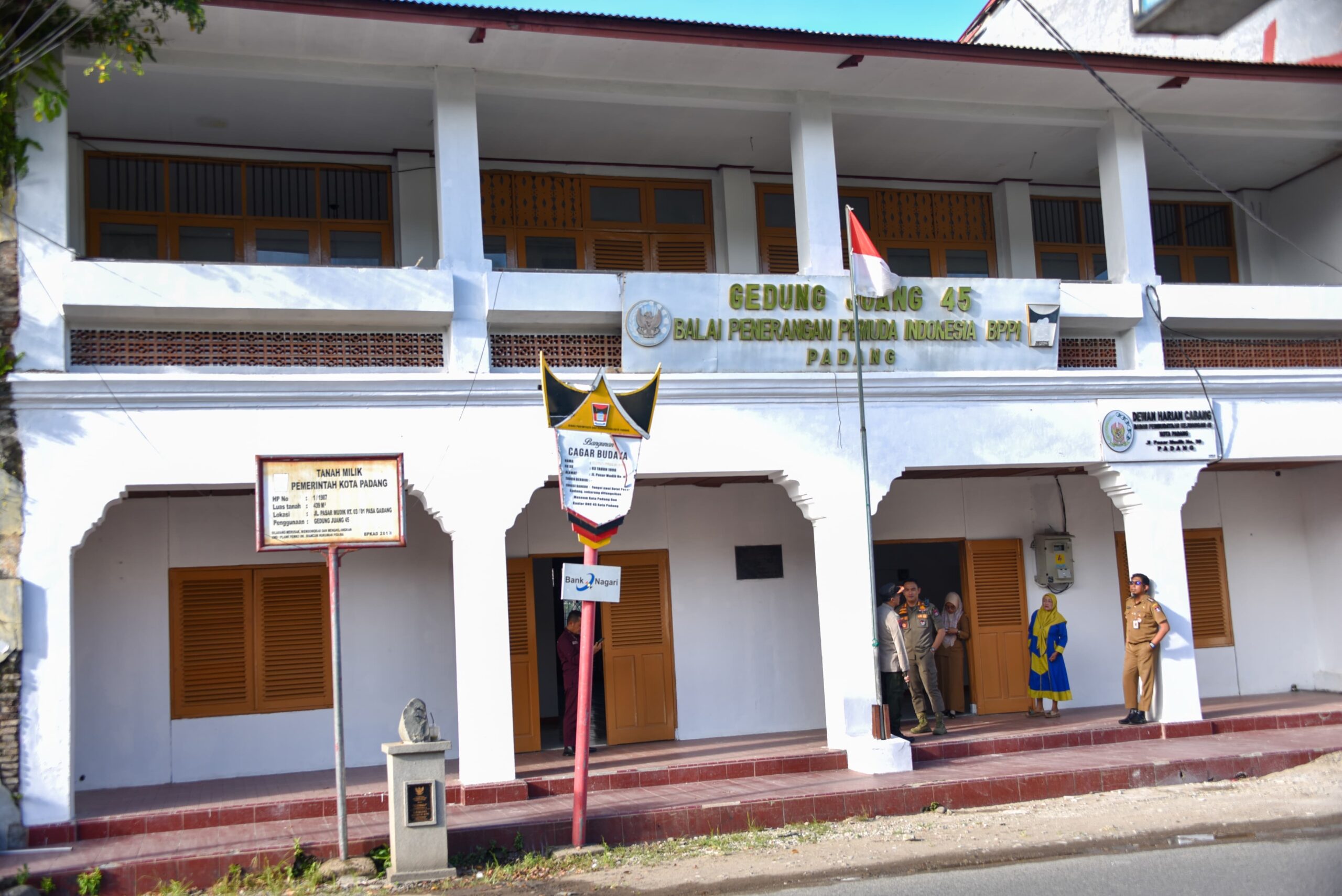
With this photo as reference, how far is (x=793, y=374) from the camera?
35.9 feet

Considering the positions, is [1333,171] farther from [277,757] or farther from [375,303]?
[277,757]

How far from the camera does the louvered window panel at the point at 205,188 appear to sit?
1139 centimetres

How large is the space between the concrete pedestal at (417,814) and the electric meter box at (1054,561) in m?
8.05

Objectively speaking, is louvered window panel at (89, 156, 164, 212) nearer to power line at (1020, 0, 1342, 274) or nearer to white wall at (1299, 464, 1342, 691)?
power line at (1020, 0, 1342, 274)

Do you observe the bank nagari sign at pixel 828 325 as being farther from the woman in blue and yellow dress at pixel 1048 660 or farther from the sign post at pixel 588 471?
the woman in blue and yellow dress at pixel 1048 660

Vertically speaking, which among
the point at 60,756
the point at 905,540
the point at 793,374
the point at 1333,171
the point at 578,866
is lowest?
the point at 578,866

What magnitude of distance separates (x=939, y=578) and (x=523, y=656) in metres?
8.49

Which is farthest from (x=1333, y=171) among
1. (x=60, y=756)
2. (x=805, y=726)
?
(x=60, y=756)

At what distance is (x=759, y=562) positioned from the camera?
1291 cm

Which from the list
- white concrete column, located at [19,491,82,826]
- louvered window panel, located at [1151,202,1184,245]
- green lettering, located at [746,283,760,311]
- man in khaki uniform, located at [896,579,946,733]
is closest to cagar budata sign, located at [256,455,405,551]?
white concrete column, located at [19,491,82,826]

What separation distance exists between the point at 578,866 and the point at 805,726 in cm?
513

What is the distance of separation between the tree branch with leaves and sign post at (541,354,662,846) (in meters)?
4.07

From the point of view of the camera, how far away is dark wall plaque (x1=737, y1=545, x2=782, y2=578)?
1288 cm

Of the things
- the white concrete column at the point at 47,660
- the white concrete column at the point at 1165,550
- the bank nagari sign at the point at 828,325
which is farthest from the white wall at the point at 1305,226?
the white concrete column at the point at 47,660
